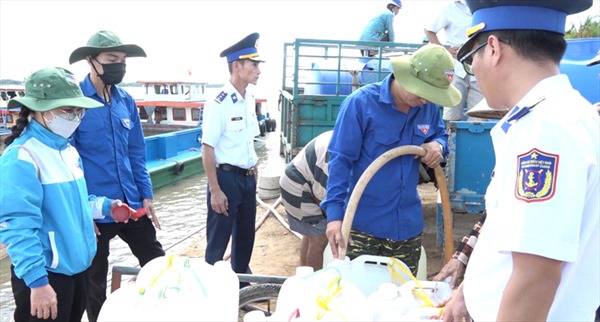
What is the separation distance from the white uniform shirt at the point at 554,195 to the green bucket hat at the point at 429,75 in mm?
1033

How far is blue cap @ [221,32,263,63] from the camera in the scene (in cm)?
362

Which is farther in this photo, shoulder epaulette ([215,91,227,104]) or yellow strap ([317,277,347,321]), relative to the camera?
shoulder epaulette ([215,91,227,104])

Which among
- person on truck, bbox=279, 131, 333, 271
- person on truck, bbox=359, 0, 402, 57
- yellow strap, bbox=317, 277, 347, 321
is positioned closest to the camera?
yellow strap, bbox=317, 277, 347, 321

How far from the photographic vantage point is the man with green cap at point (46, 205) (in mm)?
1987

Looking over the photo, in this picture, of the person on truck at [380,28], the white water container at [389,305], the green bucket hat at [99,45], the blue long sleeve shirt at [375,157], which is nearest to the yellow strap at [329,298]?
the white water container at [389,305]

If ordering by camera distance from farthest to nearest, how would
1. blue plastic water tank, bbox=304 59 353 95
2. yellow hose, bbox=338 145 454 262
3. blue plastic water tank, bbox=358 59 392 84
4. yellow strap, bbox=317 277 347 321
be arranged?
1. blue plastic water tank, bbox=304 59 353 95
2. blue plastic water tank, bbox=358 59 392 84
3. yellow hose, bbox=338 145 454 262
4. yellow strap, bbox=317 277 347 321

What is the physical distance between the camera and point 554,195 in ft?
3.30

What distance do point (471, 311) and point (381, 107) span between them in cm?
132

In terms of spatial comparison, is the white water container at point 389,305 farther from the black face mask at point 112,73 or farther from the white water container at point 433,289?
the black face mask at point 112,73

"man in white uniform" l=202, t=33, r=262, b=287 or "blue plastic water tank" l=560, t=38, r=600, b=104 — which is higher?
"blue plastic water tank" l=560, t=38, r=600, b=104

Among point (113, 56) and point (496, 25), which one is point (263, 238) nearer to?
point (113, 56)

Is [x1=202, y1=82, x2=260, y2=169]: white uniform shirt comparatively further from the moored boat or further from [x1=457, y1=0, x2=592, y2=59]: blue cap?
the moored boat

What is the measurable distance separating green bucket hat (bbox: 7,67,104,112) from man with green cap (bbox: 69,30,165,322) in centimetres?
58

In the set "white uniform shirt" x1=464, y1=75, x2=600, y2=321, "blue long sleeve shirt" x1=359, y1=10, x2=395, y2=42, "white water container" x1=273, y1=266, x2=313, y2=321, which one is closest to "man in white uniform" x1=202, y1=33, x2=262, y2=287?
"white water container" x1=273, y1=266, x2=313, y2=321
